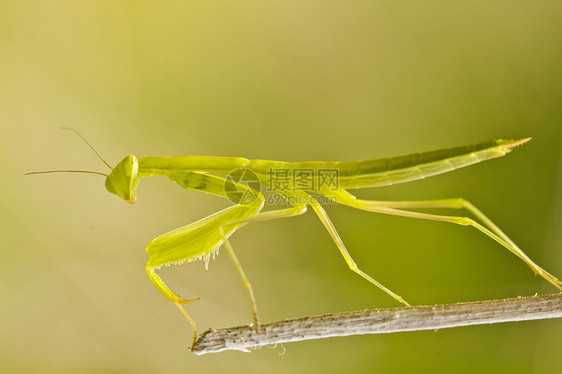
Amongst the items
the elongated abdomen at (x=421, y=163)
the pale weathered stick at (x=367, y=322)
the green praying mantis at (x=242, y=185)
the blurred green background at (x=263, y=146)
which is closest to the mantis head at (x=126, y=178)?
the green praying mantis at (x=242, y=185)

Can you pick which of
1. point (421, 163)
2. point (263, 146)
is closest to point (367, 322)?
point (421, 163)

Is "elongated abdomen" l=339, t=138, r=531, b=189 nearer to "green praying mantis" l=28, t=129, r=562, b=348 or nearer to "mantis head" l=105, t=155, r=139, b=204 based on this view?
"green praying mantis" l=28, t=129, r=562, b=348

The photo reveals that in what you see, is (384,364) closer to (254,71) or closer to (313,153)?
(313,153)

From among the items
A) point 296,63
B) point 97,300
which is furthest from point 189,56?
point 97,300

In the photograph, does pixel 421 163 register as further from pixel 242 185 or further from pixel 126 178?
pixel 126 178

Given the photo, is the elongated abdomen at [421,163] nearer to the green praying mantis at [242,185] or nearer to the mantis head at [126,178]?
the green praying mantis at [242,185]

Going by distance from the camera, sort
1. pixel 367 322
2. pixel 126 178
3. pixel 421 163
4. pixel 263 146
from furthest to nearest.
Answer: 1. pixel 263 146
2. pixel 126 178
3. pixel 421 163
4. pixel 367 322

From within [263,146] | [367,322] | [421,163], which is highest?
[263,146]
